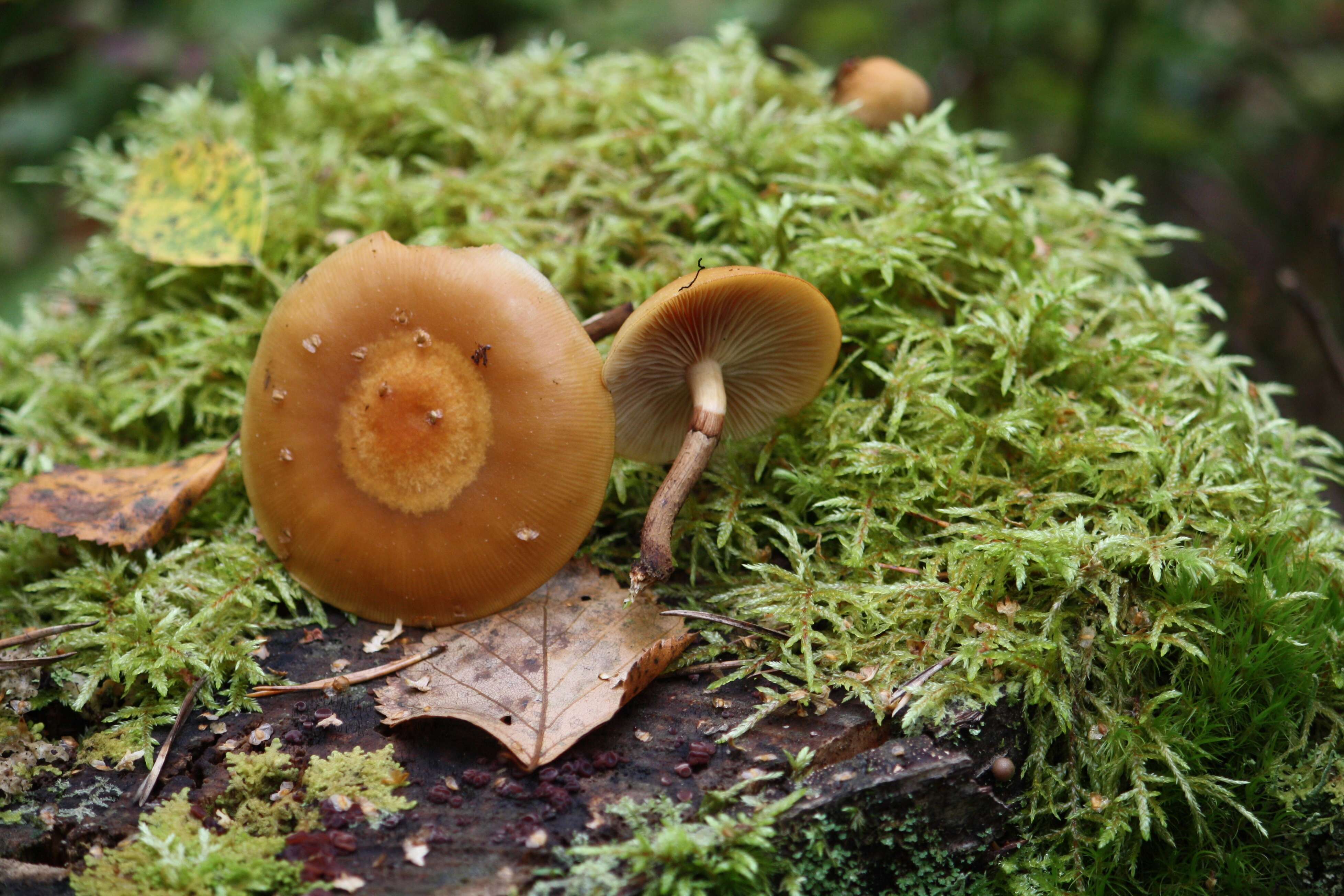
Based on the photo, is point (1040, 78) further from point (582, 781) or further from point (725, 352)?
point (582, 781)

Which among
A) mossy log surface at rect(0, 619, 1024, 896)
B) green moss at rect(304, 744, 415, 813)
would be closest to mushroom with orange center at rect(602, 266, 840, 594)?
mossy log surface at rect(0, 619, 1024, 896)

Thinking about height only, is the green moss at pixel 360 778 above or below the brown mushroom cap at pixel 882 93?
below

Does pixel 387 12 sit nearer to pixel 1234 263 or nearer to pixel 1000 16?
pixel 1000 16

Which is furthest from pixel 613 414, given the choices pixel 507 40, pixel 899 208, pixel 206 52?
pixel 507 40

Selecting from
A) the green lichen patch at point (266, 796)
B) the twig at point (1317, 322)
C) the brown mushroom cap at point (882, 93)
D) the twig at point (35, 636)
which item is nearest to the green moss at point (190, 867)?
the green lichen patch at point (266, 796)

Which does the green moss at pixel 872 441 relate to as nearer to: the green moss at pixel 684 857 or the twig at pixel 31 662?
the twig at pixel 31 662

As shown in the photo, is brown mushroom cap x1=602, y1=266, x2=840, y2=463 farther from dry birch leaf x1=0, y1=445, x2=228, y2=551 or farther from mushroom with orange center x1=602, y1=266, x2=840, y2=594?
dry birch leaf x1=0, y1=445, x2=228, y2=551
